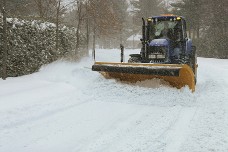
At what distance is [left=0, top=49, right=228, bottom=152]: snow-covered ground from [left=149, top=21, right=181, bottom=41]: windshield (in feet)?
5.83

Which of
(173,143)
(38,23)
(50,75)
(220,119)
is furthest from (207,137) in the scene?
(38,23)

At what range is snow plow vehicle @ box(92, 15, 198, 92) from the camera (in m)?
7.17

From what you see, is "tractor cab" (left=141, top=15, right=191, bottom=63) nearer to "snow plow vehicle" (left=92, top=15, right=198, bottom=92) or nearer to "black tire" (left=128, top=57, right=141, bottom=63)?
"snow plow vehicle" (left=92, top=15, right=198, bottom=92)

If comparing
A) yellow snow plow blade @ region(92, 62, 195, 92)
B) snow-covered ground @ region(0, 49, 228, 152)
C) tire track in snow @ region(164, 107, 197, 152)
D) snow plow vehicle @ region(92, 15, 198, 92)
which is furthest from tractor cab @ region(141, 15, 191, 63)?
tire track in snow @ region(164, 107, 197, 152)

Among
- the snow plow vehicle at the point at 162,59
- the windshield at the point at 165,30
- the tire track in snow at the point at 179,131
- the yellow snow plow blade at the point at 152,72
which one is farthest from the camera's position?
the windshield at the point at 165,30

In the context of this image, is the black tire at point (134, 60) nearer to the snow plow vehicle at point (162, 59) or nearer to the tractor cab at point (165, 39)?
the snow plow vehicle at point (162, 59)

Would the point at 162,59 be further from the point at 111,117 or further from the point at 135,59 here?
the point at 111,117

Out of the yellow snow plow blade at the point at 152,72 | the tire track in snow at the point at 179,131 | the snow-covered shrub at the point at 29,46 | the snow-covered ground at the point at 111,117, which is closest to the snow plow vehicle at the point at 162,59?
the yellow snow plow blade at the point at 152,72

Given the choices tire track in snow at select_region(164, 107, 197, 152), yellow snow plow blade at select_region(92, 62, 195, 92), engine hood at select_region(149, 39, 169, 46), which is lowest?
tire track in snow at select_region(164, 107, 197, 152)

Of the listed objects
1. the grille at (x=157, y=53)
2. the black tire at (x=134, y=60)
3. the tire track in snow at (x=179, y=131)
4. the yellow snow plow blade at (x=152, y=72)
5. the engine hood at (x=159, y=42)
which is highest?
the engine hood at (x=159, y=42)

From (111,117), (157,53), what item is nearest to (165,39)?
(157,53)

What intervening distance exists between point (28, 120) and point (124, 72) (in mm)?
3087

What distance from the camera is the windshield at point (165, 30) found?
8930 mm

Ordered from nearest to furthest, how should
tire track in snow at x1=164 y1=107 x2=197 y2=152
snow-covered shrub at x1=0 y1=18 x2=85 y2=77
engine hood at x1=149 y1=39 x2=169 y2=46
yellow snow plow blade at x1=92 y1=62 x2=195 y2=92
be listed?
tire track in snow at x1=164 y1=107 x2=197 y2=152, yellow snow plow blade at x1=92 y1=62 x2=195 y2=92, engine hood at x1=149 y1=39 x2=169 y2=46, snow-covered shrub at x1=0 y1=18 x2=85 y2=77
